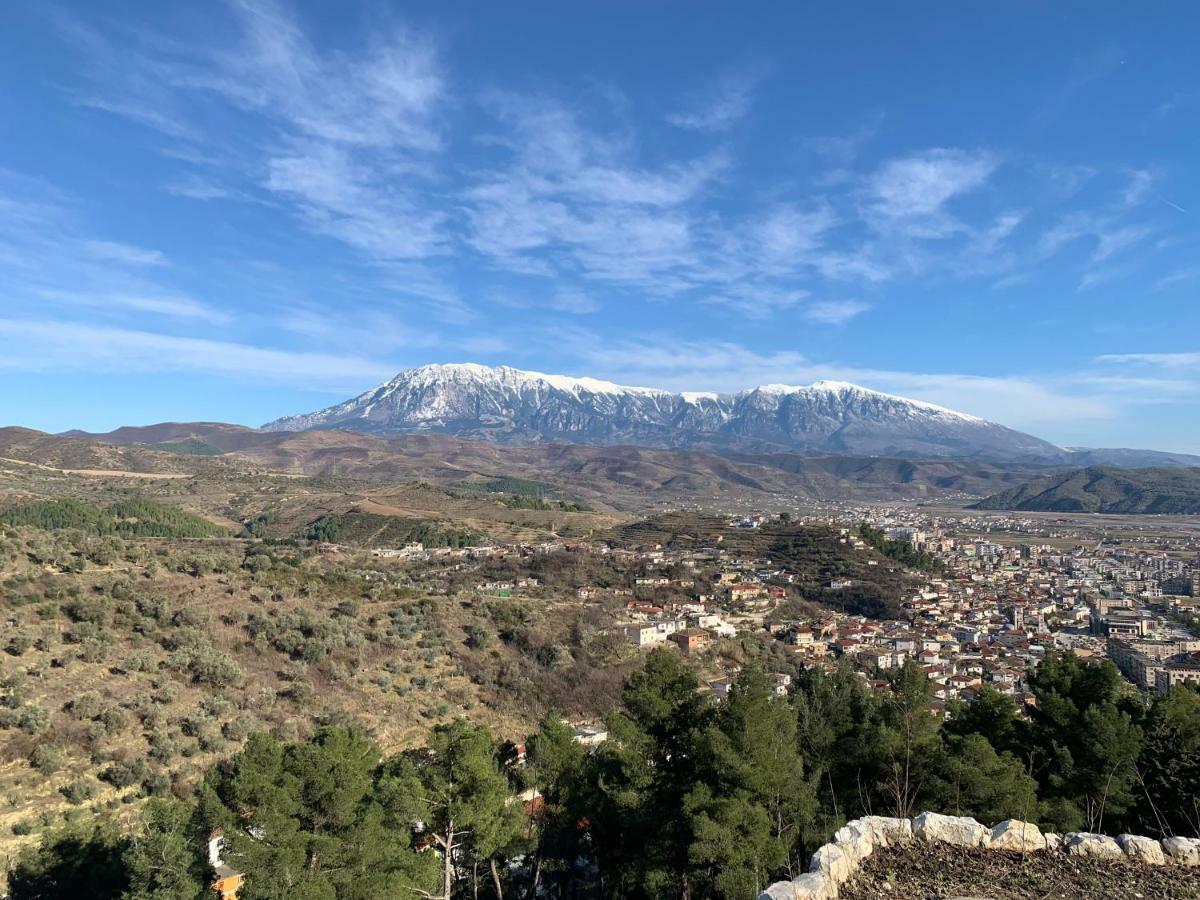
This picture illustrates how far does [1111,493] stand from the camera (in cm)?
16438

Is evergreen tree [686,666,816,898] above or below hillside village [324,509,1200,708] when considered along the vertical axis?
above

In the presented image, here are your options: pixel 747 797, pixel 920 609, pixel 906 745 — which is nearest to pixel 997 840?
pixel 747 797

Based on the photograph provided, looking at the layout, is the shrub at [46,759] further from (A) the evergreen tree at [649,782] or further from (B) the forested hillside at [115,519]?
(B) the forested hillside at [115,519]

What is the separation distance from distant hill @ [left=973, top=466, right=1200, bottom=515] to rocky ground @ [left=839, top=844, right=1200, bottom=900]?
181 metres

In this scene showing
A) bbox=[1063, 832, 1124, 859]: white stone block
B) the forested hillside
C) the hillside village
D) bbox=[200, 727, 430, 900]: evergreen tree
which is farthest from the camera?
the forested hillside

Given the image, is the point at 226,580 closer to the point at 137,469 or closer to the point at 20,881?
the point at 20,881

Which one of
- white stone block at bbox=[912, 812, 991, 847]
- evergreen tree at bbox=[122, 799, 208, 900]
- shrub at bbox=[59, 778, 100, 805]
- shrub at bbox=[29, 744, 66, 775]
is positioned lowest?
shrub at bbox=[59, 778, 100, 805]

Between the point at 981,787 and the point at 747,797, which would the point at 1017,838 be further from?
the point at 981,787

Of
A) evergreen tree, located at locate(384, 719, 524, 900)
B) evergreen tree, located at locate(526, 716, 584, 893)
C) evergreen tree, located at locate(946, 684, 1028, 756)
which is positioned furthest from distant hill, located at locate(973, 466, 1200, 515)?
evergreen tree, located at locate(384, 719, 524, 900)

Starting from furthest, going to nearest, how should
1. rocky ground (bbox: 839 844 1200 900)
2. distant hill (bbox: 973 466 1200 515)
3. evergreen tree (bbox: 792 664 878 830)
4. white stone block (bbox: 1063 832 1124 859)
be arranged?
distant hill (bbox: 973 466 1200 515)
evergreen tree (bbox: 792 664 878 830)
white stone block (bbox: 1063 832 1124 859)
rocky ground (bbox: 839 844 1200 900)

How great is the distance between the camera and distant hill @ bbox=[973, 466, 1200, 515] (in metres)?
153

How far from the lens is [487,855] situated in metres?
11.1

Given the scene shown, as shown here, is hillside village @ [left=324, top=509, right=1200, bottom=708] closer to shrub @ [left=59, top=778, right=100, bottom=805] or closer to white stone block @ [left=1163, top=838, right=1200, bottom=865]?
white stone block @ [left=1163, top=838, right=1200, bottom=865]

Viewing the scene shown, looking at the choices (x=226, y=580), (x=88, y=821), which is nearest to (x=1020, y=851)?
(x=88, y=821)
